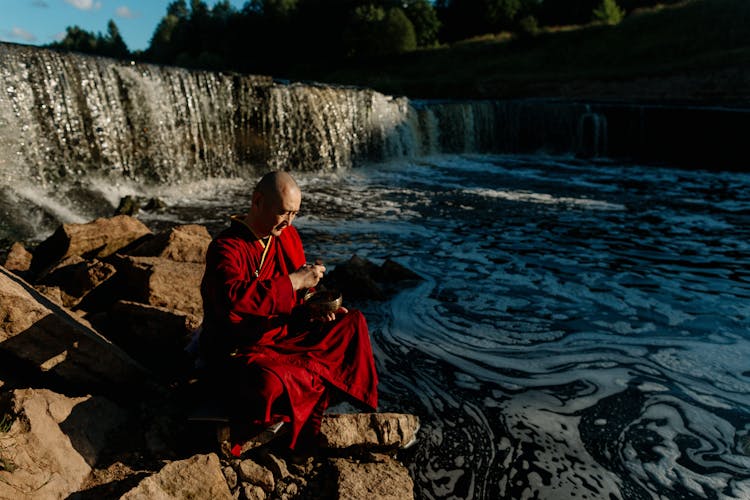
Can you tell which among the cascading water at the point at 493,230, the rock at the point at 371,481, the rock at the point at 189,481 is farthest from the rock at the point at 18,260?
the rock at the point at 371,481

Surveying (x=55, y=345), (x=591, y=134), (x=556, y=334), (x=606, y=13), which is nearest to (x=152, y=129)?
(x=556, y=334)

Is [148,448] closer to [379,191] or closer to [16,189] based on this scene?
[16,189]

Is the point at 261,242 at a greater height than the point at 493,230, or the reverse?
the point at 261,242

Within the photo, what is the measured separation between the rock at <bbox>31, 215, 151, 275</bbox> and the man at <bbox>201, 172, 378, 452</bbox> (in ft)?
10.8

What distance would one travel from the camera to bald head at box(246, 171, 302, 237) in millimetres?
3006

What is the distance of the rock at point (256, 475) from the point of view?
2832mm

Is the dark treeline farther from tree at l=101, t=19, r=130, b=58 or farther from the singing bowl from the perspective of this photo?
the singing bowl

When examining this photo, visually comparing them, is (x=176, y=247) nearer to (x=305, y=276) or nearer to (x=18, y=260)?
(x=18, y=260)

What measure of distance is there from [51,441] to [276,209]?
4.75 ft

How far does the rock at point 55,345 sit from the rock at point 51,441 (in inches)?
7.2

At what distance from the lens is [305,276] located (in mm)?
3133

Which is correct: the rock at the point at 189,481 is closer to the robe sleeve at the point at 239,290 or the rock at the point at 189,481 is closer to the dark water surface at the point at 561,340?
the robe sleeve at the point at 239,290

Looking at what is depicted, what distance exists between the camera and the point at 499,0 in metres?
52.6

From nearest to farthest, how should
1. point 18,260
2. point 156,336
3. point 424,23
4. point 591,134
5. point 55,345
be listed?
point 55,345 < point 156,336 < point 18,260 < point 591,134 < point 424,23
